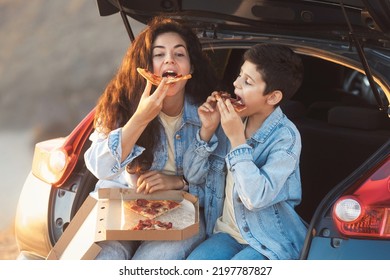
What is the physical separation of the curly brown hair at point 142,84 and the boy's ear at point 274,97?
0.28m

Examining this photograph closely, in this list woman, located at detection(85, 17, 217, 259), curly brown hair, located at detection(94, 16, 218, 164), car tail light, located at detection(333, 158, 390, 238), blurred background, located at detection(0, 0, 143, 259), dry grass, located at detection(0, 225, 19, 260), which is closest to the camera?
car tail light, located at detection(333, 158, 390, 238)

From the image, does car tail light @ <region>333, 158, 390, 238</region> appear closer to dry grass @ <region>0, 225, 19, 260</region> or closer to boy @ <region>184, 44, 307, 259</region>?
boy @ <region>184, 44, 307, 259</region>

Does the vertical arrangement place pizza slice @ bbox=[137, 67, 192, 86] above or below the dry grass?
above

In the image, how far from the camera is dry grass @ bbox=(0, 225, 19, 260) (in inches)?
162

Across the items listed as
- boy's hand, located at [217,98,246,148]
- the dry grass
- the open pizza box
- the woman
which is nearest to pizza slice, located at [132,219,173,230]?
the open pizza box

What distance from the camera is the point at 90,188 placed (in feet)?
9.45

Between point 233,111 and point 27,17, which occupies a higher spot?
point 27,17

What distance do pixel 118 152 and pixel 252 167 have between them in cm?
41

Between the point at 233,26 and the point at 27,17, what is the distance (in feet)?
18.8

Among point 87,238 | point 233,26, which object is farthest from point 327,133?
point 87,238

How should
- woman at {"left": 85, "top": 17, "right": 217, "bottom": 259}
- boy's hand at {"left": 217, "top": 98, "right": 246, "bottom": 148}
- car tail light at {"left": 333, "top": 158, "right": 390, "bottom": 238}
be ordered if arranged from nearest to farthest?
car tail light at {"left": 333, "top": 158, "right": 390, "bottom": 238}, boy's hand at {"left": 217, "top": 98, "right": 246, "bottom": 148}, woman at {"left": 85, "top": 17, "right": 217, "bottom": 259}

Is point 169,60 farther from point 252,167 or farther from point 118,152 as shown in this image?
point 252,167

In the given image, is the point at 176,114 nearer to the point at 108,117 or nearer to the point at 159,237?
the point at 108,117

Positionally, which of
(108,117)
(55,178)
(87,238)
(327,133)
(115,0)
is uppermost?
(115,0)
